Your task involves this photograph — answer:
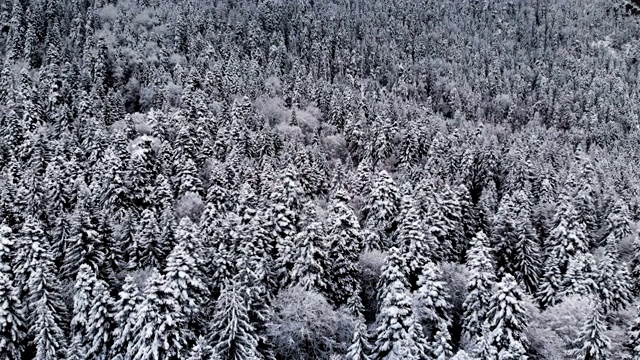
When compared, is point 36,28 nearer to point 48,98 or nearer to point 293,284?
point 48,98

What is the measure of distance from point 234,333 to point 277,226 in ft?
55.5

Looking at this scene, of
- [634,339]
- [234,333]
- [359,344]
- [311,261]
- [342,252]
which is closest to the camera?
[359,344]

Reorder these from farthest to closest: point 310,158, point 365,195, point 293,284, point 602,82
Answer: point 602,82 < point 310,158 < point 365,195 < point 293,284

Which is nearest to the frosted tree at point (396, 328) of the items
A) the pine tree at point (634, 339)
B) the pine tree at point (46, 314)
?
the pine tree at point (634, 339)

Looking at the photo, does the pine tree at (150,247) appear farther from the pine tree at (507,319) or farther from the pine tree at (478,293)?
the pine tree at (507,319)

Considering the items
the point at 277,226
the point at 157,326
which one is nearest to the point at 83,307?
the point at 157,326

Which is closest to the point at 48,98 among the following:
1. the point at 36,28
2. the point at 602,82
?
the point at 36,28

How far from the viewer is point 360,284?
169ft

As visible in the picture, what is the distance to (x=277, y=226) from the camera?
51969 millimetres

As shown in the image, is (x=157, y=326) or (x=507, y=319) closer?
(x=157, y=326)

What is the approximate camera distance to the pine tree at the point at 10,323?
3853 centimetres

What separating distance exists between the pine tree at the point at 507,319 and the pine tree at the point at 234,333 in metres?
18.1

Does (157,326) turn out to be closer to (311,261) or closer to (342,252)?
(311,261)

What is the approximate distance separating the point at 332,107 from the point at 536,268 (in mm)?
71067
